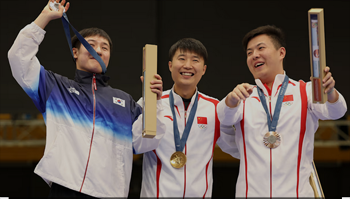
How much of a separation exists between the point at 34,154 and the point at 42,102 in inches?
143

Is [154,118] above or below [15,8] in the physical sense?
below

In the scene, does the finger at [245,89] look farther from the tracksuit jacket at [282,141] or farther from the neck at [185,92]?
the neck at [185,92]

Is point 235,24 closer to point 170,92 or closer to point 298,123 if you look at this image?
point 170,92

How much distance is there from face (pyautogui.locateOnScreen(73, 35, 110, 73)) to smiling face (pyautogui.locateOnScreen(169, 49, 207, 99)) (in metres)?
0.54

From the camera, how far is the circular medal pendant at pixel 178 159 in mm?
2586

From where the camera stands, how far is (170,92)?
290 cm

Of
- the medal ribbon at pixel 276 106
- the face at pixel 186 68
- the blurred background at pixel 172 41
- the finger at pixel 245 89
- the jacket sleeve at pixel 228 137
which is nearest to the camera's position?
the finger at pixel 245 89

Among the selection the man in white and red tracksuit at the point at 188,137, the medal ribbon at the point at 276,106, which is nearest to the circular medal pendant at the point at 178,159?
the man in white and red tracksuit at the point at 188,137

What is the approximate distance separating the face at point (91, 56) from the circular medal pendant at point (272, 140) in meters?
1.30

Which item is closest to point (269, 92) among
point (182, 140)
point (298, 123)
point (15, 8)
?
point (298, 123)

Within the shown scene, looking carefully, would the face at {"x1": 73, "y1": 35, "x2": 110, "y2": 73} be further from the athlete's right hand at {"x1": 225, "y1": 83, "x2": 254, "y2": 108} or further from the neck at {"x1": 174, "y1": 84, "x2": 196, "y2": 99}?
the athlete's right hand at {"x1": 225, "y1": 83, "x2": 254, "y2": 108}

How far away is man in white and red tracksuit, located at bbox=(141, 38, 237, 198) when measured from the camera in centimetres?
258

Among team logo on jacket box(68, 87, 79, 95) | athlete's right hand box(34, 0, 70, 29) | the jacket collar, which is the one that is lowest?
team logo on jacket box(68, 87, 79, 95)

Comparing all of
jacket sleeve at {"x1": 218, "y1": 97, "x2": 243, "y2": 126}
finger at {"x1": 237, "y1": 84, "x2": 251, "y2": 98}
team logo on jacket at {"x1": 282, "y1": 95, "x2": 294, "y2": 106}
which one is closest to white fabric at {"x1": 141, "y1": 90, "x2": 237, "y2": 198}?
jacket sleeve at {"x1": 218, "y1": 97, "x2": 243, "y2": 126}
